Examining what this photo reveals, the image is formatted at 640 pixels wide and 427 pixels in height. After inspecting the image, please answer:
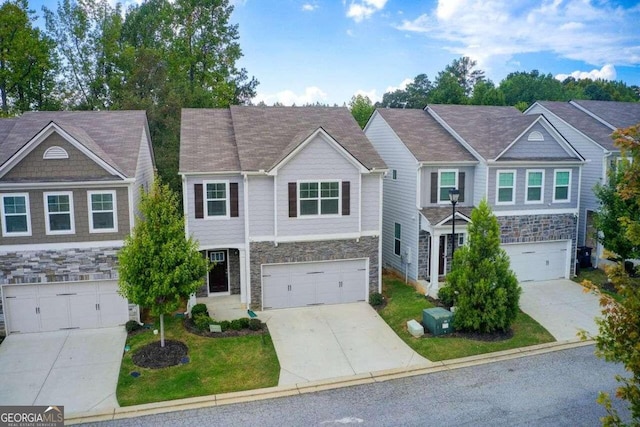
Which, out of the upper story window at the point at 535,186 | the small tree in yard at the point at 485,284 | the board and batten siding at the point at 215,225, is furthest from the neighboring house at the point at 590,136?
the board and batten siding at the point at 215,225

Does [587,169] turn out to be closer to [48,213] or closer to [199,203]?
[199,203]

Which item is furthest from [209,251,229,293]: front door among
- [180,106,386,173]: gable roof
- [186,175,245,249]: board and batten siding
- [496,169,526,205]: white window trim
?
[496,169,526,205]: white window trim

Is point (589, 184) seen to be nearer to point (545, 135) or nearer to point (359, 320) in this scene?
point (545, 135)

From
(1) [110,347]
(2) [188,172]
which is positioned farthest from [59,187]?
(1) [110,347]

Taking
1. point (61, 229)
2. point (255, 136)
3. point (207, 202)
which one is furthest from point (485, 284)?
point (61, 229)

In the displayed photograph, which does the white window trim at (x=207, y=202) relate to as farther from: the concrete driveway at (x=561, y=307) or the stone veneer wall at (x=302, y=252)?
the concrete driveway at (x=561, y=307)

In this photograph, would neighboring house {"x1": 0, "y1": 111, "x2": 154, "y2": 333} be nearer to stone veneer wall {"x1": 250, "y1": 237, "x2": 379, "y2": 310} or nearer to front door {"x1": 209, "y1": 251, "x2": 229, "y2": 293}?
front door {"x1": 209, "y1": 251, "x2": 229, "y2": 293}
